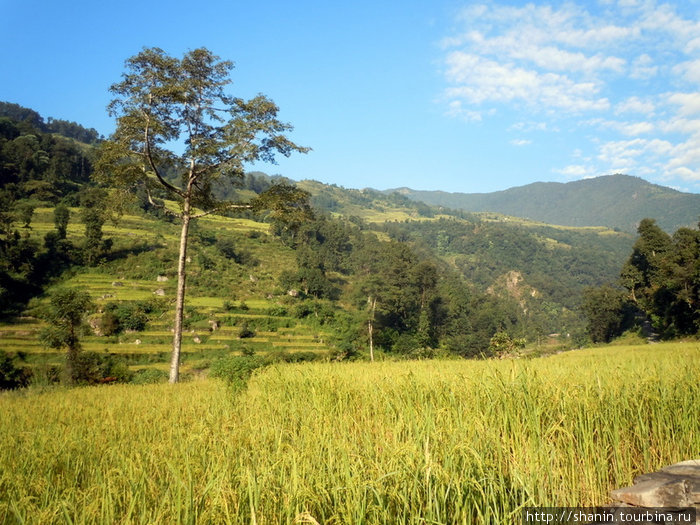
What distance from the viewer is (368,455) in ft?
8.90

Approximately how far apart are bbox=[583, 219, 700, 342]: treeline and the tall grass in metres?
45.7

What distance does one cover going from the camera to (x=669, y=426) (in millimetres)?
3502

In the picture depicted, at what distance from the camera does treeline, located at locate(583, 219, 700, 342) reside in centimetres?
3975

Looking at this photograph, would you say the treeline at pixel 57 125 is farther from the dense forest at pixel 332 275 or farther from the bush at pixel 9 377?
the bush at pixel 9 377

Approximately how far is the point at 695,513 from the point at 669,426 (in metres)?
1.49

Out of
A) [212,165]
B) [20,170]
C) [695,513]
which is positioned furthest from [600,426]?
[20,170]

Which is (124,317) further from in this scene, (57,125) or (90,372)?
(57,125)

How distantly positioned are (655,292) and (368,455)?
5885cm

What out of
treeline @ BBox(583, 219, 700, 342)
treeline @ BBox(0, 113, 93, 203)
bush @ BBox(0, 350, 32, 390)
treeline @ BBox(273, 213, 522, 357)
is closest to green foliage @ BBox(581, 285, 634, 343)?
treeline @ BBox(583, 219, 700, 342)

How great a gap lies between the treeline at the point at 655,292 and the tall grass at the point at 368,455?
4571cm

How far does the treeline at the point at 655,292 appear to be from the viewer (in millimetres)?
39750

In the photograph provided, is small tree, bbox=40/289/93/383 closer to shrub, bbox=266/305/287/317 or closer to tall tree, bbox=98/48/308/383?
tall tree, bbox=98/48/308/383

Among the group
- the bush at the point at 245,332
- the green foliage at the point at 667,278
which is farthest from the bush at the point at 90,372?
the green foliage at the point at 667,278

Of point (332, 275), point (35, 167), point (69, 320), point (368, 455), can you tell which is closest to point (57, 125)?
point (35, 167)
